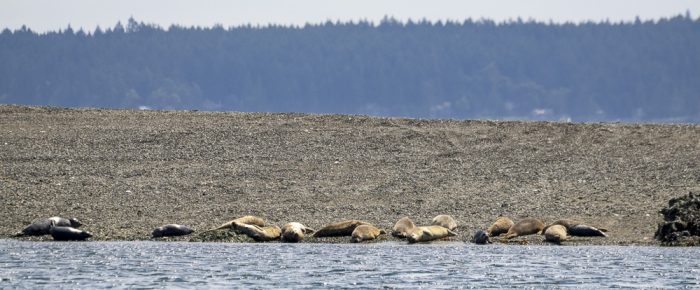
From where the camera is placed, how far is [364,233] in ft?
93.9

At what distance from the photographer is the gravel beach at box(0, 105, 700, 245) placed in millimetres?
31375

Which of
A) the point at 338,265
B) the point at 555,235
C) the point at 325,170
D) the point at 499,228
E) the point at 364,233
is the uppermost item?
the point at 325,170

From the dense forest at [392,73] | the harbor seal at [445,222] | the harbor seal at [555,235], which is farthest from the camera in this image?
the dense forest at [392,73]

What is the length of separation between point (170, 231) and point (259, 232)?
5.47ft

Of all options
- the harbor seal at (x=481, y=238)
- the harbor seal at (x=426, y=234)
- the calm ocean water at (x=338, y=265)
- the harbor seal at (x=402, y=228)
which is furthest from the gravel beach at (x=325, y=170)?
the calm ocean water at (x=338, y=265)

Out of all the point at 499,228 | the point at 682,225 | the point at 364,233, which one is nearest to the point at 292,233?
the point at 364,233

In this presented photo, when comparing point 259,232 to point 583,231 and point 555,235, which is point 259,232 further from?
point 583,231

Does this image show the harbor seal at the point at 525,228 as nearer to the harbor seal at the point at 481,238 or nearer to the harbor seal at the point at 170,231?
the harbor seal at the point at 481,238

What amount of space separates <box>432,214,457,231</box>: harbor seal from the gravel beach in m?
0.25

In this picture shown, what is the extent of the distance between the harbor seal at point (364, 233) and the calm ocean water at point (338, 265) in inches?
15.9

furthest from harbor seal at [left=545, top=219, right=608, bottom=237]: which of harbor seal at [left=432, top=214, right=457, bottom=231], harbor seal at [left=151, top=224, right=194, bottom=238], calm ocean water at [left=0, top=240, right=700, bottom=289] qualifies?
harbor seal at [left=151, top=224, right=194, bottom=238]

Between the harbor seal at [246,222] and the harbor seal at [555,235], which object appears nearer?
the harbor seal at [555,235]

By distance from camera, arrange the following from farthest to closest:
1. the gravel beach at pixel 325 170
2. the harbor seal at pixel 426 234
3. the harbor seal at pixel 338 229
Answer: the gravel beach at pixel 325 170, the harbor seal at pixel 338 229, the harbor seal at pixel 426 234

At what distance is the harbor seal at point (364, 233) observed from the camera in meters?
28.5
